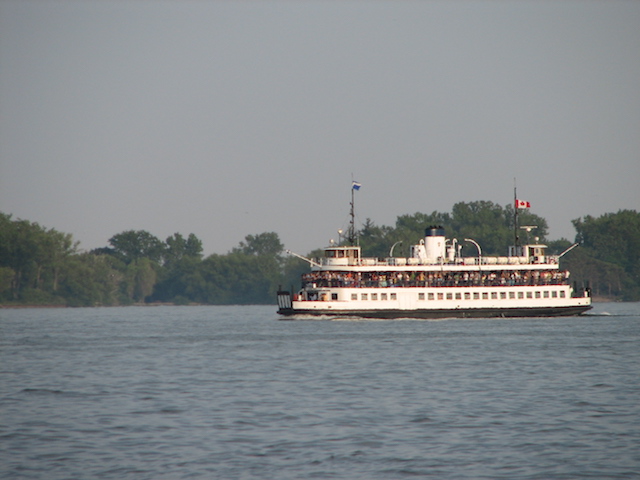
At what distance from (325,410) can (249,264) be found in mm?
164830

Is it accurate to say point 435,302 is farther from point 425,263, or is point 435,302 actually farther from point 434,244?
point 434,244

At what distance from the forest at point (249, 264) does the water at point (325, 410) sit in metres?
101

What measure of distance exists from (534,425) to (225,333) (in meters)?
46.5

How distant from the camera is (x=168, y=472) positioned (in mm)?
23938

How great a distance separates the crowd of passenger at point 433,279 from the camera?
8475cm


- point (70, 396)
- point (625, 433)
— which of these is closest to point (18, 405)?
point (70, 396)

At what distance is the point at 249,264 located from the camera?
197 metres

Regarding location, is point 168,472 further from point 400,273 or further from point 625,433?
point 400,273

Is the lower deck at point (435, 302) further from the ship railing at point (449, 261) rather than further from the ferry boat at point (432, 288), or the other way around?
the ship railing at point (449, 261)

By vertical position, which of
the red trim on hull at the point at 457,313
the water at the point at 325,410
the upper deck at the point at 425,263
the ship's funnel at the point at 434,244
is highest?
the ship's funnel at the point at 434,244

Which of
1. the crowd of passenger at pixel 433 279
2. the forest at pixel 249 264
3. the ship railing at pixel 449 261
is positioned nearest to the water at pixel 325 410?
the crowd of passenger at pixel 433 279

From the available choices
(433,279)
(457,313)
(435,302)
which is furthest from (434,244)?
(457,313)

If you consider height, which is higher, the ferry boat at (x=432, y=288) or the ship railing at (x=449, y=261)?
the ship railing at (x=449, y=261)

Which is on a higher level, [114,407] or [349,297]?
[349,297]
